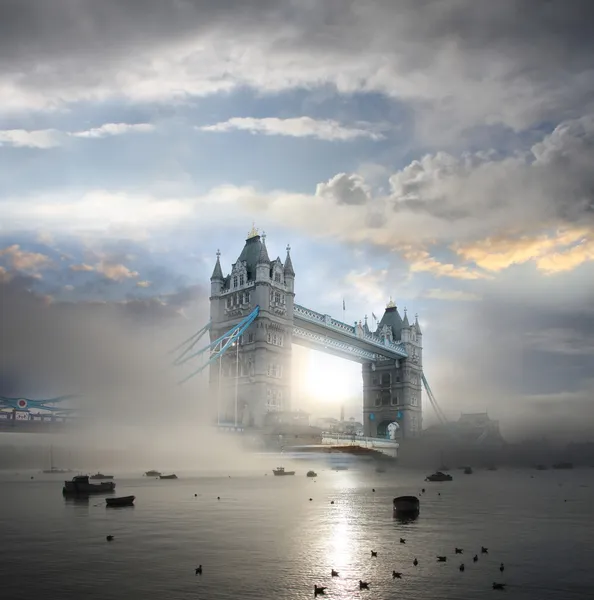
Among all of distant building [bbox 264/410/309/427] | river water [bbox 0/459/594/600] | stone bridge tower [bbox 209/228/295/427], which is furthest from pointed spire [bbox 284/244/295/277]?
river water [bbox 0/459/594/600]

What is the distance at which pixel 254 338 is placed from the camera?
423 feet

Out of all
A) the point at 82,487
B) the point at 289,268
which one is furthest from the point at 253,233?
the point at 82,487

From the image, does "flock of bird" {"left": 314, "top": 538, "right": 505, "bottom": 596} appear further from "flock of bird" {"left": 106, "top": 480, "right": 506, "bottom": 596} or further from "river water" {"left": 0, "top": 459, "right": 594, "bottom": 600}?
"river water" {"left": 0, "top": 459, "right": 594, "bottom": 600}

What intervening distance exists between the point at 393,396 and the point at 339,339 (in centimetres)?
3714

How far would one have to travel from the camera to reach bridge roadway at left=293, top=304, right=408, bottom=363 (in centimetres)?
14712

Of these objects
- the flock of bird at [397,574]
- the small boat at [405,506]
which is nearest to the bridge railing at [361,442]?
the small boat at [405,506]

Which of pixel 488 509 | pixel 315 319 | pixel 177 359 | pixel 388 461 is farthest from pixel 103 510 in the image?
pixel 388 461

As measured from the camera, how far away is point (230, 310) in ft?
450

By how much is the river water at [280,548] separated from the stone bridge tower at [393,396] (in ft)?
395

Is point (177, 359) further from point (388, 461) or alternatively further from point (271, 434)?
point (388, 461)

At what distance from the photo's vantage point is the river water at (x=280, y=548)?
27750 mm

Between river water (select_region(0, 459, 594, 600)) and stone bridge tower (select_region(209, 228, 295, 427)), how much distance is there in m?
58.2

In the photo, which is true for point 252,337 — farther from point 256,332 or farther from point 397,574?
point 397,574

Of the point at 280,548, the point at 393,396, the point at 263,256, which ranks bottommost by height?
the point at 280,548
